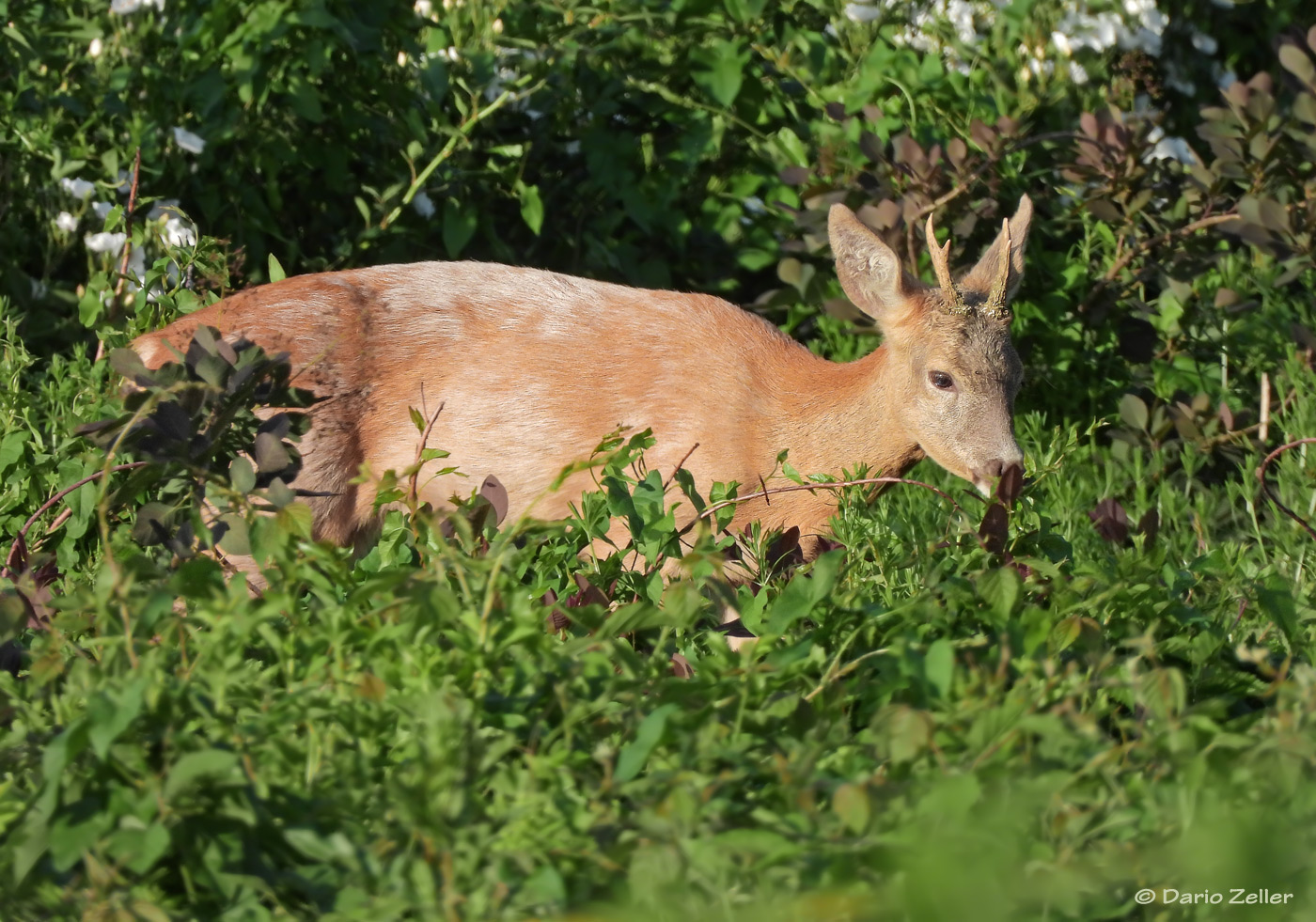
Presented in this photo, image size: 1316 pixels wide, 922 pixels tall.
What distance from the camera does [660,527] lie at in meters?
3.38

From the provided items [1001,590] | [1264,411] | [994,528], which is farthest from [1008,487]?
[1264,411]

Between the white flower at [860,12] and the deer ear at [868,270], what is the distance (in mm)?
2046

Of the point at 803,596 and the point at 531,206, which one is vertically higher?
the point at 531,206

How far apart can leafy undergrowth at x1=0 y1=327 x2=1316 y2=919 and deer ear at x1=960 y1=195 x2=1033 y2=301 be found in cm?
202

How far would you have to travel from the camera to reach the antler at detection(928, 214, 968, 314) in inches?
185

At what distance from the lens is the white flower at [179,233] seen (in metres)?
5.43

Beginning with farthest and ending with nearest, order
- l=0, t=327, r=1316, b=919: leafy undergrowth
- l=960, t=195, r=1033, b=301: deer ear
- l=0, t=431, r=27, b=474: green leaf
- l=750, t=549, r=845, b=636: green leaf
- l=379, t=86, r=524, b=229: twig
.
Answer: l=379, t=86, r=524, b=229: twig
l=960, t=195, r=1033, b=301: deer ear
l=0, t=431, r=27, b=474: green leaf
l=750, t=549, r=845, b=636: green leaf
l=0, t=327, r=1316, b=919: leafy undergrowth

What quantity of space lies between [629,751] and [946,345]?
9.13 feet

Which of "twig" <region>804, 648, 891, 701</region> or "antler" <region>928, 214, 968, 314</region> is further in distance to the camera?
"antler" <region>928, 214, 968, 314</region>

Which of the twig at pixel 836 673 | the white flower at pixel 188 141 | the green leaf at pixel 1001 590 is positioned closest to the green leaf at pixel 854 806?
the twig at pixel 836 673

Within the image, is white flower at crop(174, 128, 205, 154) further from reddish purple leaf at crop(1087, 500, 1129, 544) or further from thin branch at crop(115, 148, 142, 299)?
reddish purple leaf at crop(1087, 500, 1129, 544)

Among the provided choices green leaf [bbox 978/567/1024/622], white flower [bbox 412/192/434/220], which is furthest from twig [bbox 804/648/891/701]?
white flower [bbox 412/192/434/220]

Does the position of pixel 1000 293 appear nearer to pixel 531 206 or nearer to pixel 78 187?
pixel 531 206

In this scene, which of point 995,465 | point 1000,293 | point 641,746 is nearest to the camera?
point 641,746
